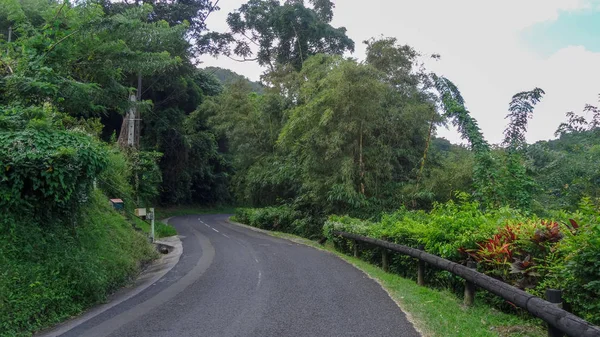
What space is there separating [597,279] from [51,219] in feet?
29.3

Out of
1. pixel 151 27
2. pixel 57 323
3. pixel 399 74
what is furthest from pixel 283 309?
pixel 399 74

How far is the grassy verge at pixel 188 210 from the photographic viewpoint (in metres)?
43.4

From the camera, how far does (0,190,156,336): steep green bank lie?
22.0ft

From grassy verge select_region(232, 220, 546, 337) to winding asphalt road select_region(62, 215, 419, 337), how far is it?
27cm

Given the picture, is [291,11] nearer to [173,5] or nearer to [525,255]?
[173,5]

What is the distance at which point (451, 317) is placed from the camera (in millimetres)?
6922

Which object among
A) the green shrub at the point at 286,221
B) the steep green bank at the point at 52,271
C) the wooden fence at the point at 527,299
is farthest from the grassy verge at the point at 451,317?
the green shrub at the point at 286,221

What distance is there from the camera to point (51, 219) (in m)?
9.03

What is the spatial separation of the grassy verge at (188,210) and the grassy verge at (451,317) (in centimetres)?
3464

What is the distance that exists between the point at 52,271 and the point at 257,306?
347 cm

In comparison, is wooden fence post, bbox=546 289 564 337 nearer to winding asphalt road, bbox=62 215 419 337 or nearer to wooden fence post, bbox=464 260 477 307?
winding asphalt road, bbox=62 215 419 337

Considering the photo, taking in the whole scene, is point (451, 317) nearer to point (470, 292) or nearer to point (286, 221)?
point (470, 292)

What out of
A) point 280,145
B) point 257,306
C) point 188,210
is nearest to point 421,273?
point 257,306

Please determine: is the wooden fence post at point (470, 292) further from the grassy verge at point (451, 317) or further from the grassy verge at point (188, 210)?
the grassy verge at point (188, 210)
